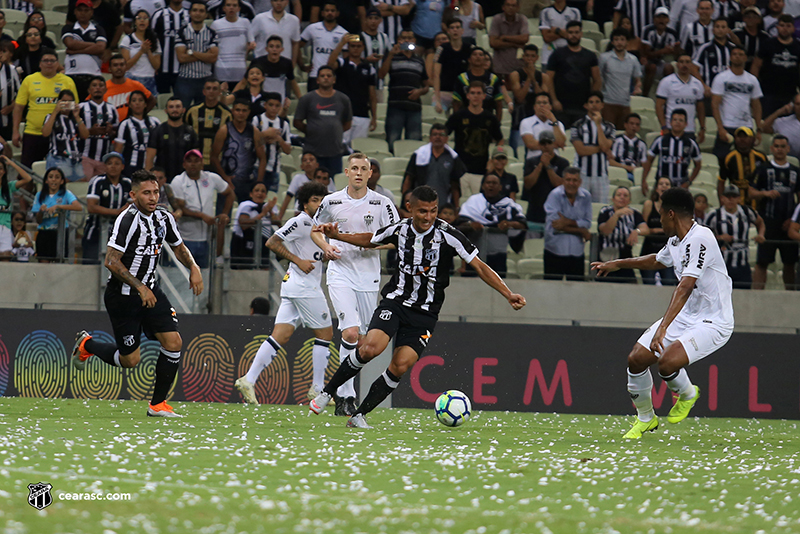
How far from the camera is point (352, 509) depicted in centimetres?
456

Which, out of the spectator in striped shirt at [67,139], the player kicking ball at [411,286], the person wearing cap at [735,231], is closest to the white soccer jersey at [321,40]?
the spectator in striped shirt at [67,139]

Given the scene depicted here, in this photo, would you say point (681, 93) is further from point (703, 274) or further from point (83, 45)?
point (83, 45)

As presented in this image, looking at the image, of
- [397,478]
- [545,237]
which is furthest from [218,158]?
[397,478]

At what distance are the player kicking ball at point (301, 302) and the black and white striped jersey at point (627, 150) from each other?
6363 millimetres

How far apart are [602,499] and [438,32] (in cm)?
1349

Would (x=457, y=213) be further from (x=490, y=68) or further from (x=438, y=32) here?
→ (x=438, y=32)

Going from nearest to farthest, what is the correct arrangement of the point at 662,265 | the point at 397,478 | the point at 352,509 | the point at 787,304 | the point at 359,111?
1. the point at 352,509
2. the point at 397,478
3. the point at 662,265
4. the point at 787,304
5. the point at 359,111

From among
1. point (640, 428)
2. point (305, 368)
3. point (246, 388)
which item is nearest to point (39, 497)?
point (640, 428)

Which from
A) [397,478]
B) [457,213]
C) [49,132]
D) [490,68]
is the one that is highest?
[490,68]

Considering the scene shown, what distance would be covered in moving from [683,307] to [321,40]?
9454 mm

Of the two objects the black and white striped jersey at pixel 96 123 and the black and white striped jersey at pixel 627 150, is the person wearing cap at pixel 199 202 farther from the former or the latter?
the black and white striped jersey at pixel 627 150

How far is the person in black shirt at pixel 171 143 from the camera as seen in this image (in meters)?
14.0

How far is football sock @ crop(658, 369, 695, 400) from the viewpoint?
901 cm

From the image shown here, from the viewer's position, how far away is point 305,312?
1177 cm
